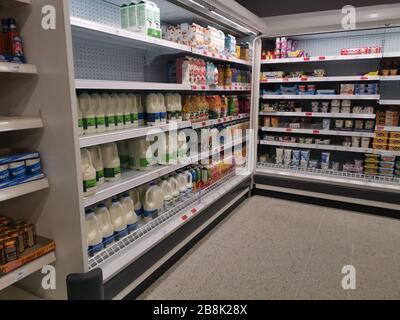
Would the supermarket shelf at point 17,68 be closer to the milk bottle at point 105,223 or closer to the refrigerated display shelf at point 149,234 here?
the milk bottle at point 105,223

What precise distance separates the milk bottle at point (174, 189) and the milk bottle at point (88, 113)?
0.98m

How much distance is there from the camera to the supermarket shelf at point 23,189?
4.61ft

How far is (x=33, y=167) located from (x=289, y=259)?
7.12 ft

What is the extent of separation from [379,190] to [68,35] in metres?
3.54

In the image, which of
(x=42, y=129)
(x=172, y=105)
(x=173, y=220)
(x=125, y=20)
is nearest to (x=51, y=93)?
(x=42, y=129)

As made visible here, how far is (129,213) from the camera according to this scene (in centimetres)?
219

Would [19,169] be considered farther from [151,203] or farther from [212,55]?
[212,55]

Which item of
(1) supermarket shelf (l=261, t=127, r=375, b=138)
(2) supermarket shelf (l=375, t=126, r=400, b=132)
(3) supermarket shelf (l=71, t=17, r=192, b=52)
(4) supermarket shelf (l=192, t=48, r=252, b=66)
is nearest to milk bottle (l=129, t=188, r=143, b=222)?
(3) supermarket shelf (l=71, t=17, r=192, b=52)

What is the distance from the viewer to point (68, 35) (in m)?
1.39

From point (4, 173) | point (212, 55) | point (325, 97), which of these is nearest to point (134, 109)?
point (4, 173)

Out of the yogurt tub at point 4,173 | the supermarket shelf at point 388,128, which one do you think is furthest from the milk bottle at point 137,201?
the supermarket shelf at point 388,128

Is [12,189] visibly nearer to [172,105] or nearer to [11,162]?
[11,162]

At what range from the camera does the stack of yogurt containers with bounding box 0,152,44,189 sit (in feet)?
4.69

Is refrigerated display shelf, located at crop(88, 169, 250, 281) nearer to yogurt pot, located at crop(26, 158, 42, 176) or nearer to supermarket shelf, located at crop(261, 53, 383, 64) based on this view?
yogurt pot, located at crop(26, 158, 42, 176)
